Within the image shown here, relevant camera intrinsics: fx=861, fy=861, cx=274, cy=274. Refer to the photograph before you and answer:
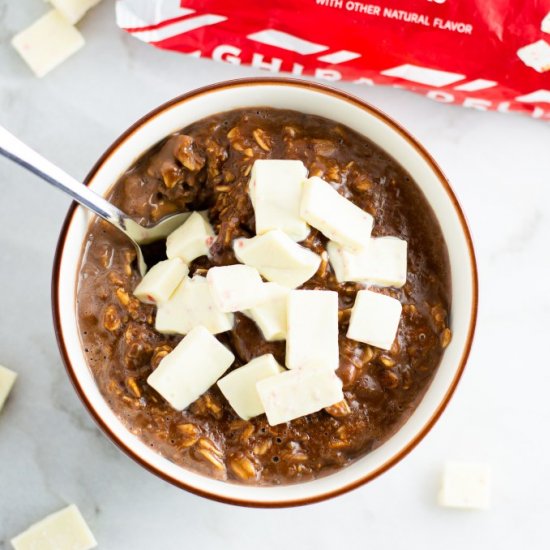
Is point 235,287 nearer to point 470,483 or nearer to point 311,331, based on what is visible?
point 311,331

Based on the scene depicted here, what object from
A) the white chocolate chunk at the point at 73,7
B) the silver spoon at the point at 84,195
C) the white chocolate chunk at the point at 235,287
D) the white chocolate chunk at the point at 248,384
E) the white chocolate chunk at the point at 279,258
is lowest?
the white chocolate chunk at the point at 248,384

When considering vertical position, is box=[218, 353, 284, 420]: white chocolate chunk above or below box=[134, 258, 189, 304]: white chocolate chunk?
below

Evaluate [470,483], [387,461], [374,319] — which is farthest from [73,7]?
[470,483]

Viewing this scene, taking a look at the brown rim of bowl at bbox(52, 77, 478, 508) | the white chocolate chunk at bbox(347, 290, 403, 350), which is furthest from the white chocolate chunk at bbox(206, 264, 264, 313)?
the brown rim of bowl at bbox(52, 77, 478, 508)

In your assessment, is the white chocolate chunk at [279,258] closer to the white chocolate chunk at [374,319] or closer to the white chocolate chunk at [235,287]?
the white chocolate chunk at [235,287]

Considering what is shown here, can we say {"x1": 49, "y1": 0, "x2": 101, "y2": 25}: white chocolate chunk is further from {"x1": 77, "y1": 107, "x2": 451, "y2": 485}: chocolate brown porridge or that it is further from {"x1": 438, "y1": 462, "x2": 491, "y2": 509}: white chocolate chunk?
{"x1": 438, "y1": 462, "x2": 491, "y2": 509}: white chocolate chunk

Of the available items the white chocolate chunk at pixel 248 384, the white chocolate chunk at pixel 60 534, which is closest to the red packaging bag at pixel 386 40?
Result: the white chocolate chunk at pixel 248 384
